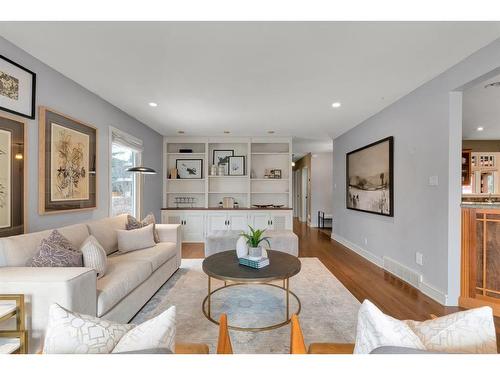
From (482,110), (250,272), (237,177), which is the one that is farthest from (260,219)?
(482,110)

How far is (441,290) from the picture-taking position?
2455 mm

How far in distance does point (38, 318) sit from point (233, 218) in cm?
381

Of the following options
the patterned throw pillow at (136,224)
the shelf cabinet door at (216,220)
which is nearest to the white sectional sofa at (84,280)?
the patterned throw pillow at (136,224)

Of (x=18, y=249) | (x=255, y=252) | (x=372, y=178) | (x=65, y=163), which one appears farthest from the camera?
(x=372, y=178)

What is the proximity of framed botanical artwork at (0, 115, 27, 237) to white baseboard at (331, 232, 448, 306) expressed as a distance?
12.8 feet

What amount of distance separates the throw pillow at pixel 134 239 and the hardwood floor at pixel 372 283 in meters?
1.34

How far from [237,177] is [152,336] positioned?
481cm

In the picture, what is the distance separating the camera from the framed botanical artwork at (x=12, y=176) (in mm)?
1872

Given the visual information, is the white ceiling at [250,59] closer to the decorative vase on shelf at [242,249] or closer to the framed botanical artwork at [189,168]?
the decorative vase on shelf at [242,249]

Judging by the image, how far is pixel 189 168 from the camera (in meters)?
5.47

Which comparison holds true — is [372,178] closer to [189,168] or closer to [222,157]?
[222,157]

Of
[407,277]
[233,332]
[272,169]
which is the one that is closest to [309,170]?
[272,169]

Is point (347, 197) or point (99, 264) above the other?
point (347, 197)
